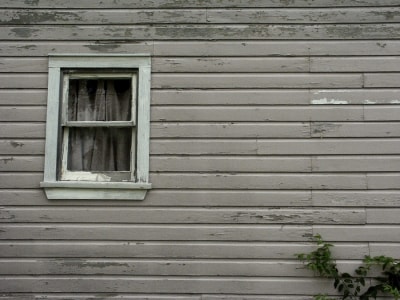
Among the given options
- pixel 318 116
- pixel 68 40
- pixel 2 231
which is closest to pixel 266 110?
pixel 318 116

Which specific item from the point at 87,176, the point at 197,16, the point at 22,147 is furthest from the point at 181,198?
the point at 197,16

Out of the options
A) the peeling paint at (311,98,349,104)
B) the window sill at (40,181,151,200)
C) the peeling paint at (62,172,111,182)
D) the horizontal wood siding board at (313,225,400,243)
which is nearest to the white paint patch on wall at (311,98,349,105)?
the peeling paint at (311,98,349,104)

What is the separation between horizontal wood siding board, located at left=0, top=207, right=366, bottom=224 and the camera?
4.19 meters

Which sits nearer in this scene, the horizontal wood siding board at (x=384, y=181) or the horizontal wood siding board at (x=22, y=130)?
the horizontal wood siding board at (x=384, y=181)

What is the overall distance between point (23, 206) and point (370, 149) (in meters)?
3.43

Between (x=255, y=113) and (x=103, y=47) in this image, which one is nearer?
(x=255, y=113)

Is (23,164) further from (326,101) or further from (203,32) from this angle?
(326,101)

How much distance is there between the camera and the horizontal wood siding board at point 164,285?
4.11 metres

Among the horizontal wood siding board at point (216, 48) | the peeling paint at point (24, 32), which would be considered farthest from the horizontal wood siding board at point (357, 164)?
the peeling paint at point (24, 32)

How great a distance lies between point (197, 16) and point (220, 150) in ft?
4.62

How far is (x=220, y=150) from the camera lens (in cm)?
429

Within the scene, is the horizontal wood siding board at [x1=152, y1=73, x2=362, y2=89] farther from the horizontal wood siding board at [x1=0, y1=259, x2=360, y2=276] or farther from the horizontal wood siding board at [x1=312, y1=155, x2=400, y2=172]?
the horizontal wood siding board at [x1=0, y1=259, x2=360, y2=276]

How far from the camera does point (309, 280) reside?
412 centimetres

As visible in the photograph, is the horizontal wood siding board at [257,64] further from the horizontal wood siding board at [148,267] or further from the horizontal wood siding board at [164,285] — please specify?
the horizontal wood siding board at [164,285]
